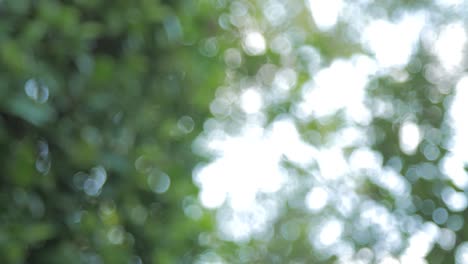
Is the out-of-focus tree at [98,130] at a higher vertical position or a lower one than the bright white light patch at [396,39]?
lower

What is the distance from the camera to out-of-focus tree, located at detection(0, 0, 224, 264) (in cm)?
68

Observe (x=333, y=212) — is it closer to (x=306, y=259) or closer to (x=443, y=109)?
(x=306, y=259)

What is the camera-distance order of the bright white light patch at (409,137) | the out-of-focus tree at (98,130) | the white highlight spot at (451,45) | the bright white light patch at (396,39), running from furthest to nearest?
the bright white light patch at (396,39), the white highlight spot at (451,45), the bright white light patch at (409,137), the out-of-focus tree at (98,130)

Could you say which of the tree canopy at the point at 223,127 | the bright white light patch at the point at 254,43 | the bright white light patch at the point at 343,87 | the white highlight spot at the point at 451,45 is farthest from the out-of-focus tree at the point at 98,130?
the white highlight spot at the point at 451,45

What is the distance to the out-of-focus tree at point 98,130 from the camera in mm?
683

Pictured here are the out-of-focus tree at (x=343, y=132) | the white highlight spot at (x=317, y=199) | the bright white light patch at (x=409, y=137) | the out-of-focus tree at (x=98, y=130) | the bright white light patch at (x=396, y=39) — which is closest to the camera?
the out-of-focus tree at (x=98, y=130)

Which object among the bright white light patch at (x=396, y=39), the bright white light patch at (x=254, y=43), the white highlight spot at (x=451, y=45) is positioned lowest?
the bright white light patch at (x=254, y=43)

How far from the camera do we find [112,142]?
77cm

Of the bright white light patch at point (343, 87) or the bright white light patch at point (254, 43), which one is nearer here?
the bright white light patch at point (254, 43)

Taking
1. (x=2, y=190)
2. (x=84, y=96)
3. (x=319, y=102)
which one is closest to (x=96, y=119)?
(x=84, y=96)

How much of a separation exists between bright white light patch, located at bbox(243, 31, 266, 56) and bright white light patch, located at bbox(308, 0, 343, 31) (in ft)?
1.38

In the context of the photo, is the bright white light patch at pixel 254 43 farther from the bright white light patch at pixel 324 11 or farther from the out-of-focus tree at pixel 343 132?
the bright white light patch at pixel 324 11

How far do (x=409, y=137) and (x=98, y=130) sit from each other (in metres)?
0.75

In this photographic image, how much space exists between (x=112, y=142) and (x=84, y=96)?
67mm
